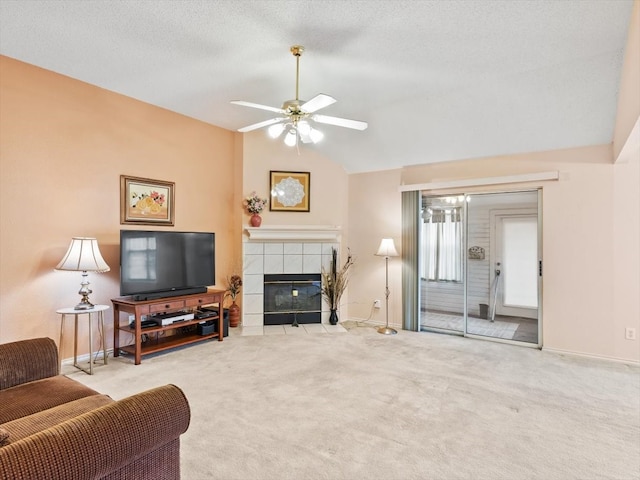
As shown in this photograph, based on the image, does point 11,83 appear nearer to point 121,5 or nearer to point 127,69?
point 127,69

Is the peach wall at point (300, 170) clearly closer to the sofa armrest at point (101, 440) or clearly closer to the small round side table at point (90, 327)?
the small round side table at point (90, 327)

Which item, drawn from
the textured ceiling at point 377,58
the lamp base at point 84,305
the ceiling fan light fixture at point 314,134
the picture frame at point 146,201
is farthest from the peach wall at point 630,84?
the lamp base at point 84,305

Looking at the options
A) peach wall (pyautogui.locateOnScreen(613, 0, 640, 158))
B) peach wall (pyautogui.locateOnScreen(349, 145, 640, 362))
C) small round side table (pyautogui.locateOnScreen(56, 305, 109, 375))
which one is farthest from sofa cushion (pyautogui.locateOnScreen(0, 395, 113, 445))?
peach wall (pyautogui.locateOnScreen(349, 145, 640, 362))

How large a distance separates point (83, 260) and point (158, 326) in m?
1.11

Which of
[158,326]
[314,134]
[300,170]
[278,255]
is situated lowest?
[158,326]

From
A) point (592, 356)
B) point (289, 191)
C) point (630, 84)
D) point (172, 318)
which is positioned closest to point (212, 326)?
point (172, 318)

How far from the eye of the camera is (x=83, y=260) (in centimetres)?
336

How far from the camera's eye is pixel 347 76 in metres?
3.41

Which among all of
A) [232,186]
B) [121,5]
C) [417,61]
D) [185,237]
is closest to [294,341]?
[185,237]

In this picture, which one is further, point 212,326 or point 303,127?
point 212,326

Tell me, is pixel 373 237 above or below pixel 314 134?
below

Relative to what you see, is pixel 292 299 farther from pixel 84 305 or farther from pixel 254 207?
pixel 84 305

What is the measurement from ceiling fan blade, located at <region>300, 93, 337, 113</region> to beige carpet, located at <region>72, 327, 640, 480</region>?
230cm

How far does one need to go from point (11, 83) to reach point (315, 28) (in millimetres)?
2863
